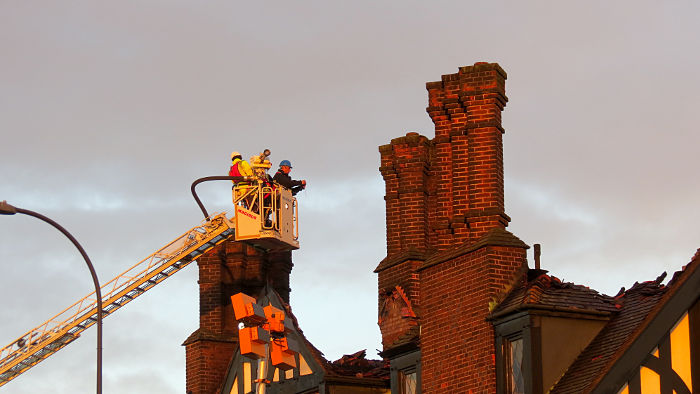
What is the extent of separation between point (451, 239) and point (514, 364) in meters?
3.34

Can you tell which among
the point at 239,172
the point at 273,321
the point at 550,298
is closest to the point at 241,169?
the point at 239,172

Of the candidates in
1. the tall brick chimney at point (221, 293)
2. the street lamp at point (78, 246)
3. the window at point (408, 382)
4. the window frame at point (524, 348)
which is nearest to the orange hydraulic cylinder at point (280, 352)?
the window at point (408, 382)

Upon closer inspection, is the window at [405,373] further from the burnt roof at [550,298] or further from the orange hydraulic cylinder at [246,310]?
the orange hydraulic cylinder at [246,310]

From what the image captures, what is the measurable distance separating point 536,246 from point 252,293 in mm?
10270

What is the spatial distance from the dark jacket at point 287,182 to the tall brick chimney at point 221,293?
5.46 ft

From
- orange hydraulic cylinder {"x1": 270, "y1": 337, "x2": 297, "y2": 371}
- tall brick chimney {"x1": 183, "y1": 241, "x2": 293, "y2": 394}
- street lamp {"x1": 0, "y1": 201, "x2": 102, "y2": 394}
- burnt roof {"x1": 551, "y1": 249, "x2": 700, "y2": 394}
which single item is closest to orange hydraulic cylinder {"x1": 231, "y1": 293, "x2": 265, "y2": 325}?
orange hydraulic cylinder {"x1": 270, "y1": 337, "x2": 297, "y2": 371}

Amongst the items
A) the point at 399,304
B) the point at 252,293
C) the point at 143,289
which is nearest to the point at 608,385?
the point at 399,304

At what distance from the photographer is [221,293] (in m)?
36.6

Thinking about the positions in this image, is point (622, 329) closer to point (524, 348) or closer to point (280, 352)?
point (524, 348)

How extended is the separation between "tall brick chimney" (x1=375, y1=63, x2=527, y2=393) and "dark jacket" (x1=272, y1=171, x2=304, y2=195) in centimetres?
665

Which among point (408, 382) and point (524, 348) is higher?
point (408, 382)

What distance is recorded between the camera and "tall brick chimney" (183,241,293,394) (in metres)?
36.2

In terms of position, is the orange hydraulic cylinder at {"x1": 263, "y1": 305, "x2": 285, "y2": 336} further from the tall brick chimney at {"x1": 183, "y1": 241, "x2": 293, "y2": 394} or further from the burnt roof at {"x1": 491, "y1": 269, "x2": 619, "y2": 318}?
the tall brick chimney at {"x1": 183, "y1": 241, "x2": 293, "y2": 394}

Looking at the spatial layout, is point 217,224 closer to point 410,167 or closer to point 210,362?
point 210,362
